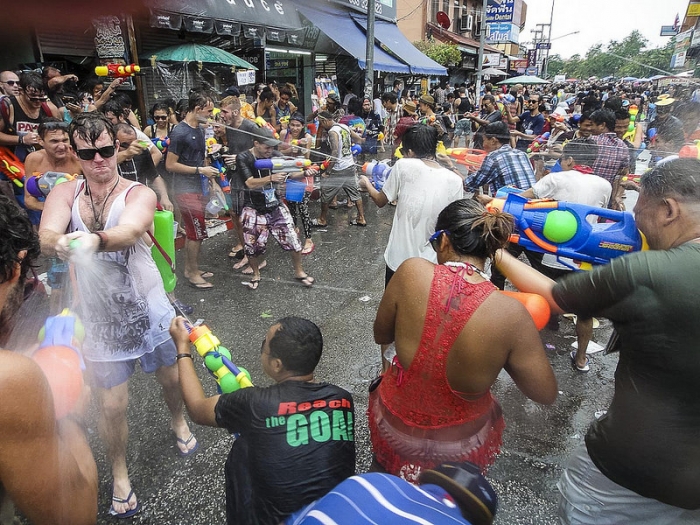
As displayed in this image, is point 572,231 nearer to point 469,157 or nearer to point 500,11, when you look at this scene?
point 469,157

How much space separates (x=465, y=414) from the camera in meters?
1.69

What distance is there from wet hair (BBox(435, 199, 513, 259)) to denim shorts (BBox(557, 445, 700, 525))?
2.47ft

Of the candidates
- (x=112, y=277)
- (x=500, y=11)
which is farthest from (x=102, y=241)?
(x=500, y=11)

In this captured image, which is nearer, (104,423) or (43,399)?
(43,399)

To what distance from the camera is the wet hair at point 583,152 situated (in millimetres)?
4441

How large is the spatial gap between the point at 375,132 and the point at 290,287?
5167mm

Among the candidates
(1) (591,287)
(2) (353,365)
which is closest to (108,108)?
(2) (353,365)

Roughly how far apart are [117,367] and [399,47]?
16.4 m

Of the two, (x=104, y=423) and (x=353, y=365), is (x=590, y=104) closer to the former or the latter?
(x=353, y=365)

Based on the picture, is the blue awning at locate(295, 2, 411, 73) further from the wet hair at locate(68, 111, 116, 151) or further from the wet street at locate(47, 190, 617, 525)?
the wet hair at locate(68, 111, 116, 151)

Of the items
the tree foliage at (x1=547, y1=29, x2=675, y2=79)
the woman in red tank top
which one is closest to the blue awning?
the woman in red tank top

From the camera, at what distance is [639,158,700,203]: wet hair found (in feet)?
4.19

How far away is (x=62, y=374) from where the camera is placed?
125 cm

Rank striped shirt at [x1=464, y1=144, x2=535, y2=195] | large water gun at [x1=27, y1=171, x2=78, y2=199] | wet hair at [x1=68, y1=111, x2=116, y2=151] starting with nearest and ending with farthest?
wet hair at [x1=68, y1=111, x2=116, y2=151], large water gun at [x1=27, y1=171, x2=78, y2=199], striped shirt at [x1=464, y1=144, x2=535, y2=195]
